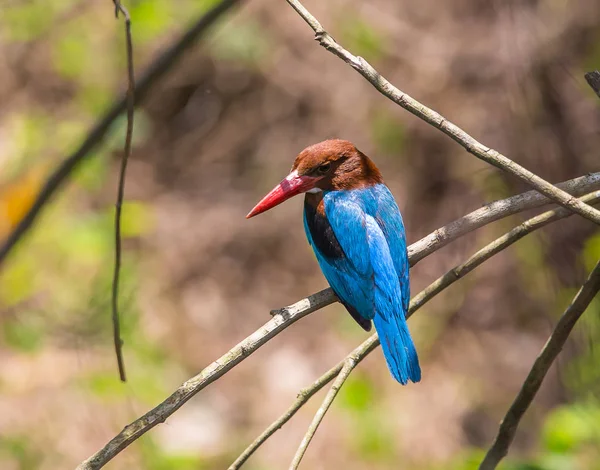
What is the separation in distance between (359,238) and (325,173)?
311 mm

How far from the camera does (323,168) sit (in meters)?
2.80

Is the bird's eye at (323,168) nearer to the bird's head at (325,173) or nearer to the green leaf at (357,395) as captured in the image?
the bird's head at (325,173)

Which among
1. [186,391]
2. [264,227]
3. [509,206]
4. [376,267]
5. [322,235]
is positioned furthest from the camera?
[264,227]

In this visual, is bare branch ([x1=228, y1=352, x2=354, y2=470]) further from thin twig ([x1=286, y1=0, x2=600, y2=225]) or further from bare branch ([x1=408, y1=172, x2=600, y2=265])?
thin twig ([x1=286, y1=0, x2=600, y2=225])

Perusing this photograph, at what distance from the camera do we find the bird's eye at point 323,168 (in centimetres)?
279

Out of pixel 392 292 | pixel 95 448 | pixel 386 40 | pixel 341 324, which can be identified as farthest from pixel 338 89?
pixel 392 292

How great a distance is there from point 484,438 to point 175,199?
2.74 meters

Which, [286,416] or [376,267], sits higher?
[376,267]

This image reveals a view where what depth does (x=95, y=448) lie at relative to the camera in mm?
4273

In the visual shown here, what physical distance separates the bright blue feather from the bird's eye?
3.5 inches

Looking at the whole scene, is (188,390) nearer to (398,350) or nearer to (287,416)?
(287,416)

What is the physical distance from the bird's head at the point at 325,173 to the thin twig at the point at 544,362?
0.95 meters

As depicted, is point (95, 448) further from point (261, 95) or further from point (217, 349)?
point (261, 95)

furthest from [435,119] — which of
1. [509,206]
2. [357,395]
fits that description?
[357,395]
